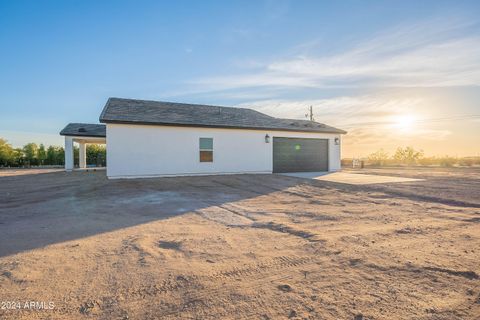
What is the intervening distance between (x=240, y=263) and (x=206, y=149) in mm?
10604

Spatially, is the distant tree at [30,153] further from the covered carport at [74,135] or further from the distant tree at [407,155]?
the distant tree at [407,155]

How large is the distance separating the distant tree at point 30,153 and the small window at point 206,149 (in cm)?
2549

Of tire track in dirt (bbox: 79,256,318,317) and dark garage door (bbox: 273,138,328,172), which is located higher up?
dark garage door (bbox: 273,138,328,172)

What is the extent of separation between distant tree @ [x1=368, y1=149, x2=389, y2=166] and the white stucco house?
1525 cm

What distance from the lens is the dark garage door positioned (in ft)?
48.8

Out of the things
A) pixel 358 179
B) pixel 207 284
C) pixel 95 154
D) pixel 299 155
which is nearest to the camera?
pixel 207 284

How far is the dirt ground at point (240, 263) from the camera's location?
1.87 meters

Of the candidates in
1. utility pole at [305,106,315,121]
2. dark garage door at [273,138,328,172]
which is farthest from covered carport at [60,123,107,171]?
utility pole at [305,106,315,121]

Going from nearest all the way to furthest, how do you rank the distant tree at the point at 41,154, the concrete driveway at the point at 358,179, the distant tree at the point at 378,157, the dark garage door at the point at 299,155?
1. the concrete driveway at the point at 358,179
2. the dark garage door at the point at 299,155
3. the distant tree at the point at 41,154
4. the distant tree at the point at 378,157

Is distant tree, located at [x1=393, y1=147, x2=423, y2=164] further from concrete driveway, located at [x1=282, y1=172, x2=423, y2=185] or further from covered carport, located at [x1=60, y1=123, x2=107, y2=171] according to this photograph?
covered carport, located at [x1=60, y1=123, x2=107, y2=171]

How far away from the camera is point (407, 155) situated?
97.6ft

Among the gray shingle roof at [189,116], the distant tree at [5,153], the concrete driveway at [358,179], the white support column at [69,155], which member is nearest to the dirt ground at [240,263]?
the concrete driveway at [358,179]

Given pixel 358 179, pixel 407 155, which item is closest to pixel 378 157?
pixel 407 155

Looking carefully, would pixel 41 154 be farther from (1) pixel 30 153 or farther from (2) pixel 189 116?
(2) pixel 189 116
